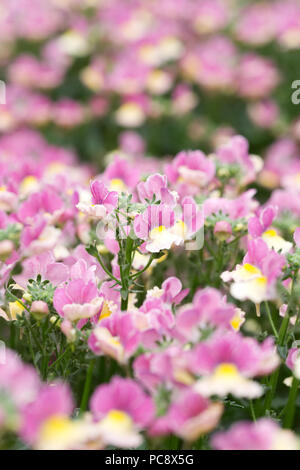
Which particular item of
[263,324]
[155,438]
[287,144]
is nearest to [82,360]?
[155,438]

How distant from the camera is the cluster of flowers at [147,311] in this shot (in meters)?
0.75

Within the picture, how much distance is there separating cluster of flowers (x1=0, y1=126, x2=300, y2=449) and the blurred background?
1.16 meters

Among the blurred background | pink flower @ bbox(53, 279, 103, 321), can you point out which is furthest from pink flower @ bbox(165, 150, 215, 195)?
the blurred background

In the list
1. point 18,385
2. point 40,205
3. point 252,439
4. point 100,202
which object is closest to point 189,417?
point 252,439

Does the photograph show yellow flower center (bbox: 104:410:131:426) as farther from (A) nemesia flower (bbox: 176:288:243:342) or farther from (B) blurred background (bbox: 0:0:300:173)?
(B) blurred background (bbox: 0:0:300:173)

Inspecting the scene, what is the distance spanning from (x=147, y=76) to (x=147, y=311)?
180 cm

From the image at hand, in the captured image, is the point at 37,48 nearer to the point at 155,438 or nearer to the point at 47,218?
the point at 47,218

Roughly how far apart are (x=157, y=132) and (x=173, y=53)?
1.03 feet

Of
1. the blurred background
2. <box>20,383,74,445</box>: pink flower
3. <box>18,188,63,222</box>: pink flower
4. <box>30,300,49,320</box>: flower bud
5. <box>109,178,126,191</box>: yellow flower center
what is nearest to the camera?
<box>20,383,74,445</box>: pink flower

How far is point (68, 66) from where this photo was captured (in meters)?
2.92

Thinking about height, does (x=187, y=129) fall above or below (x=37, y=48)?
below

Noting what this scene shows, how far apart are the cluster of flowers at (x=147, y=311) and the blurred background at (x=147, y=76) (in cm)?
116

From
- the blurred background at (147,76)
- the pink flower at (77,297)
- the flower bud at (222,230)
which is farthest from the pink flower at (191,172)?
the blurred background at (147,76)

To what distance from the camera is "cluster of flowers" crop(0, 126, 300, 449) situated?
75 centimetres
